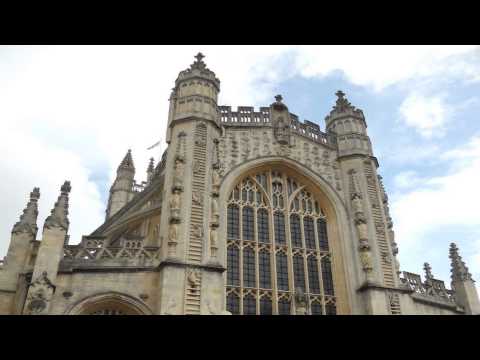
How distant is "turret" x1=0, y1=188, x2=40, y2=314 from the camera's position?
47.6 feet

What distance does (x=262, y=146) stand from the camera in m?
19.3

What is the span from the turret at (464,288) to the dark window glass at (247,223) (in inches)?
425

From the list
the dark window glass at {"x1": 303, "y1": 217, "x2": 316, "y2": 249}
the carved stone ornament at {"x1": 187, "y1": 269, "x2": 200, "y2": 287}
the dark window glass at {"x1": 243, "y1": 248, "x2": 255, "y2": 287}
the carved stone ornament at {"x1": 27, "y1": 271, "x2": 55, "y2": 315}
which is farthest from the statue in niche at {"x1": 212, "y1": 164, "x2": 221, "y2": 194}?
the carved stone ornament at {"x1": 27, "y1": 271, "x2": 55, "y2": 315}

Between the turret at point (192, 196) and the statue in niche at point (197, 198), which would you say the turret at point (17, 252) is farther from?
the statue in niche at point (197, 198)

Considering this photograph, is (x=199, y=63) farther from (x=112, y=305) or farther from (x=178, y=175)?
(x=112, y=305)

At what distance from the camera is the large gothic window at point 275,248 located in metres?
16.2

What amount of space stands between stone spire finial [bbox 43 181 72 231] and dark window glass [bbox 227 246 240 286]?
5797 millimetres

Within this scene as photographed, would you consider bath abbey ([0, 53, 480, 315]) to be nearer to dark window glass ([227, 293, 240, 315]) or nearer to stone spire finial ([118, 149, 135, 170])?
dark window glass ([227, 293, 240, 315])
